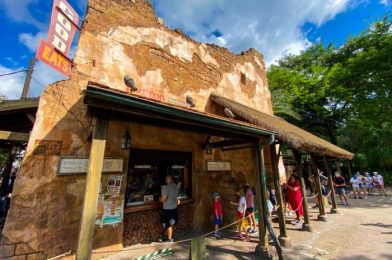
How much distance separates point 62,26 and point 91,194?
388cm

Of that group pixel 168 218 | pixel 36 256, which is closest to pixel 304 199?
pixel 168 218

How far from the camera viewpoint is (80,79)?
4.36 m

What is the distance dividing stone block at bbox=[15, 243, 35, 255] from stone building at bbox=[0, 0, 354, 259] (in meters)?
0.02

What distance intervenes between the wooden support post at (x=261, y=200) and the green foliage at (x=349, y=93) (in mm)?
11591

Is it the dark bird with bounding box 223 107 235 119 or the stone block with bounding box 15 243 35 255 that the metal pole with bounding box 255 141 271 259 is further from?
the stone block with bounding box 15 243 35 255

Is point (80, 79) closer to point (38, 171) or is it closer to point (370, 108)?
point (38, 171)

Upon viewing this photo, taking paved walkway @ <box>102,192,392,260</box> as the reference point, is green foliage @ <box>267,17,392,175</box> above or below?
above

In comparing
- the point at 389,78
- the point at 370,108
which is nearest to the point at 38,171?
the point at 389,78

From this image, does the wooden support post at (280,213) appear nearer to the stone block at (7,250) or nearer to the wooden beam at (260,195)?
the wooden beam at (260,195)

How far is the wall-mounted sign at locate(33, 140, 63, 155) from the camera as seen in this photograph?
3.67 metres

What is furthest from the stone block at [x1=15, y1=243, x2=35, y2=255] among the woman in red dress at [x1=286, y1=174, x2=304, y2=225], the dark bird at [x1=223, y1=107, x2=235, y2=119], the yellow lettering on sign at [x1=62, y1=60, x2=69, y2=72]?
Answer: the woman in red dress at [x1=286, y1=174, x2=304, y2=225]

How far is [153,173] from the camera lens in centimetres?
549

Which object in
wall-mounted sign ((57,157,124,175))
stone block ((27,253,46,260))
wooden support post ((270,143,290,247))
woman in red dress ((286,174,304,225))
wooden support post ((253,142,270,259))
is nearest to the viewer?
stone block ((27,253,46,260))

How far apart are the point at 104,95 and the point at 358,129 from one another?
72.7 feet
